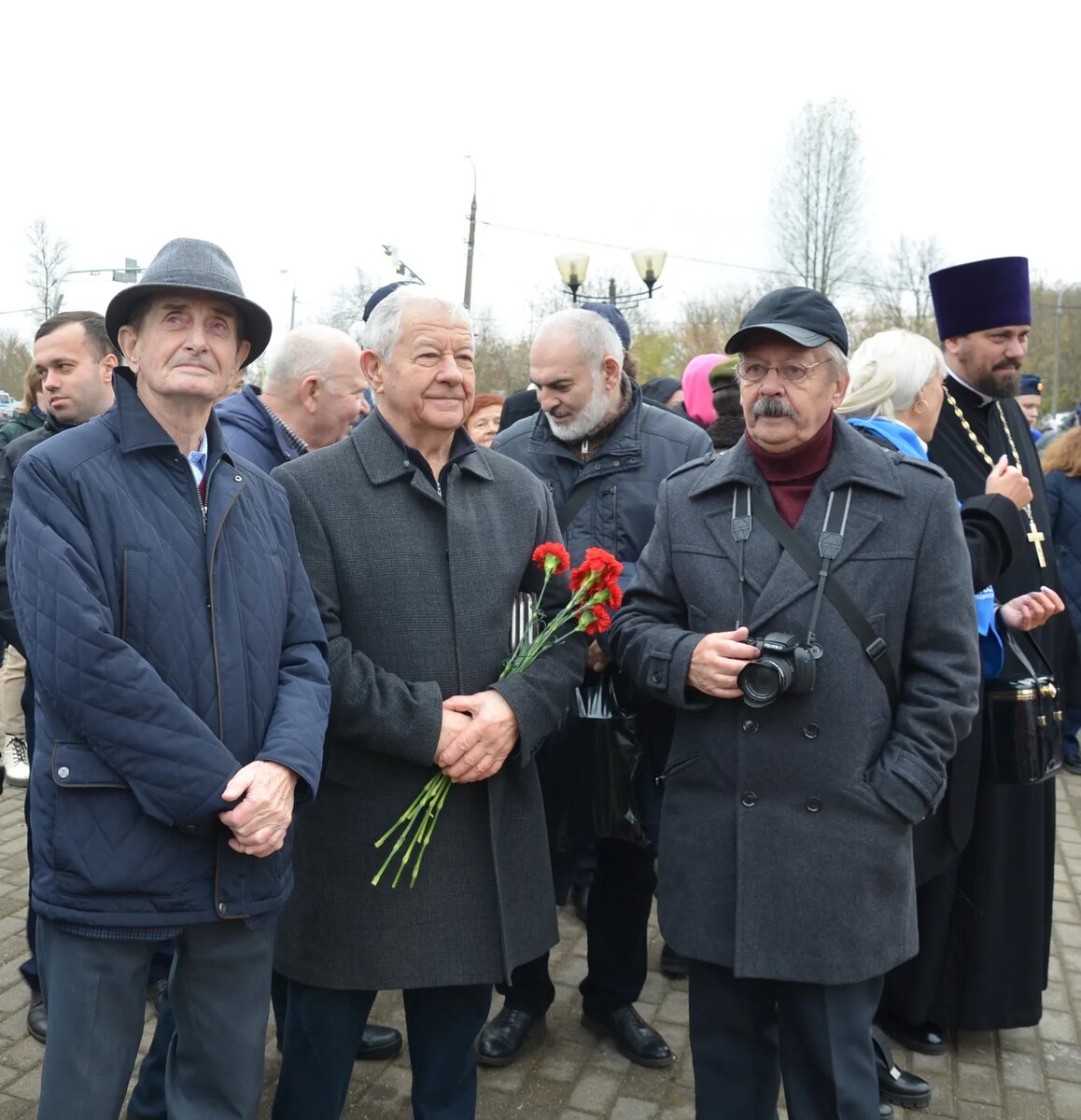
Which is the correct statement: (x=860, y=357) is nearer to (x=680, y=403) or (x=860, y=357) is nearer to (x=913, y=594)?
(x=913, y=594)

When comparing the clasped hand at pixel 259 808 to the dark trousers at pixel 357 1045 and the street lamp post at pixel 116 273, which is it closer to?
the dark trousers at pixel 357 1045

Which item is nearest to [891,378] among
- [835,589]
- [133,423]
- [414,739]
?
[835,589]

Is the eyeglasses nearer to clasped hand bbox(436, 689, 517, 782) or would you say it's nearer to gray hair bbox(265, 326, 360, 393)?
clasped hand bbox(436, 689, 517, 782)

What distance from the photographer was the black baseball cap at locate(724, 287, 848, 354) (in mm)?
2602

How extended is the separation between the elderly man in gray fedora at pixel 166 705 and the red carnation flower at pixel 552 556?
0.60 meters

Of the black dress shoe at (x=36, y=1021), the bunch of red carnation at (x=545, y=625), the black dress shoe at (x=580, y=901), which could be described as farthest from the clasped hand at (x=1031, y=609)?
the black dress shoe at (x=36, y=1021)

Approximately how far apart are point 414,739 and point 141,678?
0.67 meters

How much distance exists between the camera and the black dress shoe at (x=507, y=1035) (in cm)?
345

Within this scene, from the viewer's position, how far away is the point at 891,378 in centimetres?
337

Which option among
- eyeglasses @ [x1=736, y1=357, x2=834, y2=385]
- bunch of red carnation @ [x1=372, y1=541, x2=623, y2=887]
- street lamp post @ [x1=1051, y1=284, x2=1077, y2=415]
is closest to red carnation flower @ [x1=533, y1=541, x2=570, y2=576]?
bunch of red carnation @ [x1=372, y1=541, x2=623, y2=887]

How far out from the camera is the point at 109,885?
210cm

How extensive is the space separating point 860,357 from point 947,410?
0.46 metres

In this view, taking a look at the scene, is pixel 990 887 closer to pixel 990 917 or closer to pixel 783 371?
pixel 990 917

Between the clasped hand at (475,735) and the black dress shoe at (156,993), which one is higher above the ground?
the clasped hand at (475,735)
